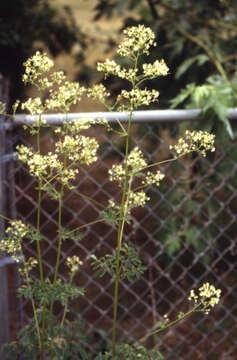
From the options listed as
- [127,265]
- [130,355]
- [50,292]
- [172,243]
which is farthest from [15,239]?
[172,243]

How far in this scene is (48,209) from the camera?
2.55 meters

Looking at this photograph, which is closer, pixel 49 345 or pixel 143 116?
pixel 49 345

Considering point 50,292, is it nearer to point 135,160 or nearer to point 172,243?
point 135,160

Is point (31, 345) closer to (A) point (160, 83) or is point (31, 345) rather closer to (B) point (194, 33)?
(A) point (160, 83)

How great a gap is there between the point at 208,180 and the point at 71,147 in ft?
4.36

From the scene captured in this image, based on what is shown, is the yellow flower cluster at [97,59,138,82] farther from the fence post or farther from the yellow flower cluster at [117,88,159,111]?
the fence post

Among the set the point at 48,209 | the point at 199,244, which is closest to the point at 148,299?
the point at 199,244

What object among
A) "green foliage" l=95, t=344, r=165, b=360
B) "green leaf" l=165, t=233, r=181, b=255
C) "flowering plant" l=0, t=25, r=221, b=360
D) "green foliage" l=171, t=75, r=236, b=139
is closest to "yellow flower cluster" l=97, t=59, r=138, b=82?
"flowering plant" l=0, t=25, r=221, b=360

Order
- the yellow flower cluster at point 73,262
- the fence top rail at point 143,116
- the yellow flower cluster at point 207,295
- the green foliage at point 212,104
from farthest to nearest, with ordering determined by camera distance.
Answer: the green foliage at point 212,104 → the fence top rail at point 143,116 → the yellow flower cluster at point 73,262 → the yellow flower cluster at point 207,295

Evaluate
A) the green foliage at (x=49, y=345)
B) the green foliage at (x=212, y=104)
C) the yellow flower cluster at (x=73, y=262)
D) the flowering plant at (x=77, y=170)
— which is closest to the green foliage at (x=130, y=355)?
the flowering plant at (x=77, y=170)

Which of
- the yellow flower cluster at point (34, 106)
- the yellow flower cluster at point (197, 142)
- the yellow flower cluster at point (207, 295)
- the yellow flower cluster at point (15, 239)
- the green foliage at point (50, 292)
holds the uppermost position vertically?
the yellow flower cluster at point (34, 106)

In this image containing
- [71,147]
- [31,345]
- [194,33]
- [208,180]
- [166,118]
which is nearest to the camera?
[71,147]

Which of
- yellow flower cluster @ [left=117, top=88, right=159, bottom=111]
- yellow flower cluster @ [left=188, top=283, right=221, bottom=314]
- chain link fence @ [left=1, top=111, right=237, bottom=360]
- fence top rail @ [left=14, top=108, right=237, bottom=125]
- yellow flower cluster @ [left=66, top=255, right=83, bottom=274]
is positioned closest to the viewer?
yellow flower cluster @ [left=117, top=88, right=159, bottom=111]

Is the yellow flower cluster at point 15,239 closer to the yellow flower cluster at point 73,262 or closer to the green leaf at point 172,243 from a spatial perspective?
the yellow flower cluster at point 73,262
